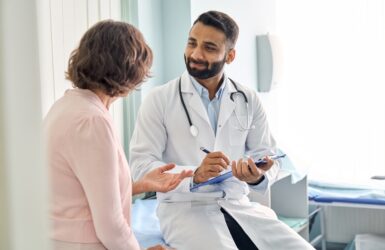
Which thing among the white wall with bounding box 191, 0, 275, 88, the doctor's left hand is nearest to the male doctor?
the doctor's left hand

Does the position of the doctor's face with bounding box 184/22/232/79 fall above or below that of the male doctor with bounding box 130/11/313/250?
above

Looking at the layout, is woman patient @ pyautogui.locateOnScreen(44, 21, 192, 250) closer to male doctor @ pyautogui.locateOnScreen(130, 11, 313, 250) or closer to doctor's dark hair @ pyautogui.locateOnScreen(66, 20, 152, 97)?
doctor's dark hair @ pyautogui.locateOnScreen(66, 20, 152, 97)

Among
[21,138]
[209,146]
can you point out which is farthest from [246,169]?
[21,138]

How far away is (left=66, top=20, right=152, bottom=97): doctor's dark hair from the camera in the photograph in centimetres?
129

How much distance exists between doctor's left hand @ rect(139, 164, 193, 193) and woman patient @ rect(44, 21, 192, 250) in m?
0.21

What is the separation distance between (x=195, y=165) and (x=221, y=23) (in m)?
0.58

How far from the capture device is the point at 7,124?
19.2 inches

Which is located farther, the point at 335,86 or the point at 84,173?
the point at 335,86

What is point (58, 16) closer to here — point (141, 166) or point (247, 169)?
point (141, 166)

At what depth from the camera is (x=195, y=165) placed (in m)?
1.99

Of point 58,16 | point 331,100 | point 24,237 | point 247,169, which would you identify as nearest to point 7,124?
point 24,237

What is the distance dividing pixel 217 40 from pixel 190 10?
A: 752mm

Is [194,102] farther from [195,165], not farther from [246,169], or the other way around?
[246,169]

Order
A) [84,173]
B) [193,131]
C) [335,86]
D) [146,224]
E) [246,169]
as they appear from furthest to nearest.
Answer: [335,86]
[146,224]
[193,131]
[246,169]
[84,173]
